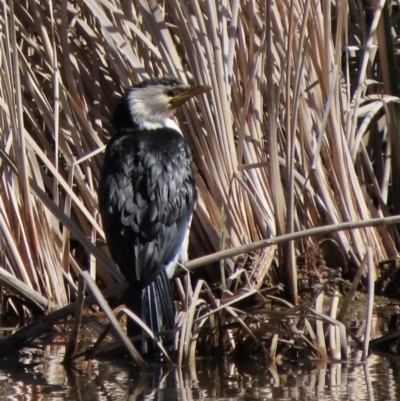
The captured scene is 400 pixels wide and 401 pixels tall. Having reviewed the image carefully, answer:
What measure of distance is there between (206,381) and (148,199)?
46.0 inches

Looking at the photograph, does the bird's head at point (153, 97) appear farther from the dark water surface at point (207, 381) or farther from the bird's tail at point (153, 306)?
the dark water surface at point (207, 381)

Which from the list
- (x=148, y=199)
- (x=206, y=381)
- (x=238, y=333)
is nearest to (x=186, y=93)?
(x=148, y=199)

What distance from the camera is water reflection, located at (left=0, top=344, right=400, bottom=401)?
11.4 feet

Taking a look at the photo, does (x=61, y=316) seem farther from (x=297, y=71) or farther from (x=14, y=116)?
(x=297, y=71)

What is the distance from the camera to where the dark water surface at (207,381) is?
3479mm

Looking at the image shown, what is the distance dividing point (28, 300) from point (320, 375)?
5.12ft

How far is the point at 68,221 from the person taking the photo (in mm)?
4383

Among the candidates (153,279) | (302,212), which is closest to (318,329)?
(153,279)

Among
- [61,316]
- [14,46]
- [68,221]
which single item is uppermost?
[14,46]

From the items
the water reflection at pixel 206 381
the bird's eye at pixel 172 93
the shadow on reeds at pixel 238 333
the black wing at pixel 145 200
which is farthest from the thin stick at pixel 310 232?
the bird's eye at pixel 172 93

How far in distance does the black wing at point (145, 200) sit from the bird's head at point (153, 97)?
14 cm

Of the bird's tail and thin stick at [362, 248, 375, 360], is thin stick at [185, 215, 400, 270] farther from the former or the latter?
the bird's tail

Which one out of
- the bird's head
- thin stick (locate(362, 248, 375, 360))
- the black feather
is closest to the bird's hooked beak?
the bird's head

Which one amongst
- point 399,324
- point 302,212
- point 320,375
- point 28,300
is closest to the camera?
point 320,375
